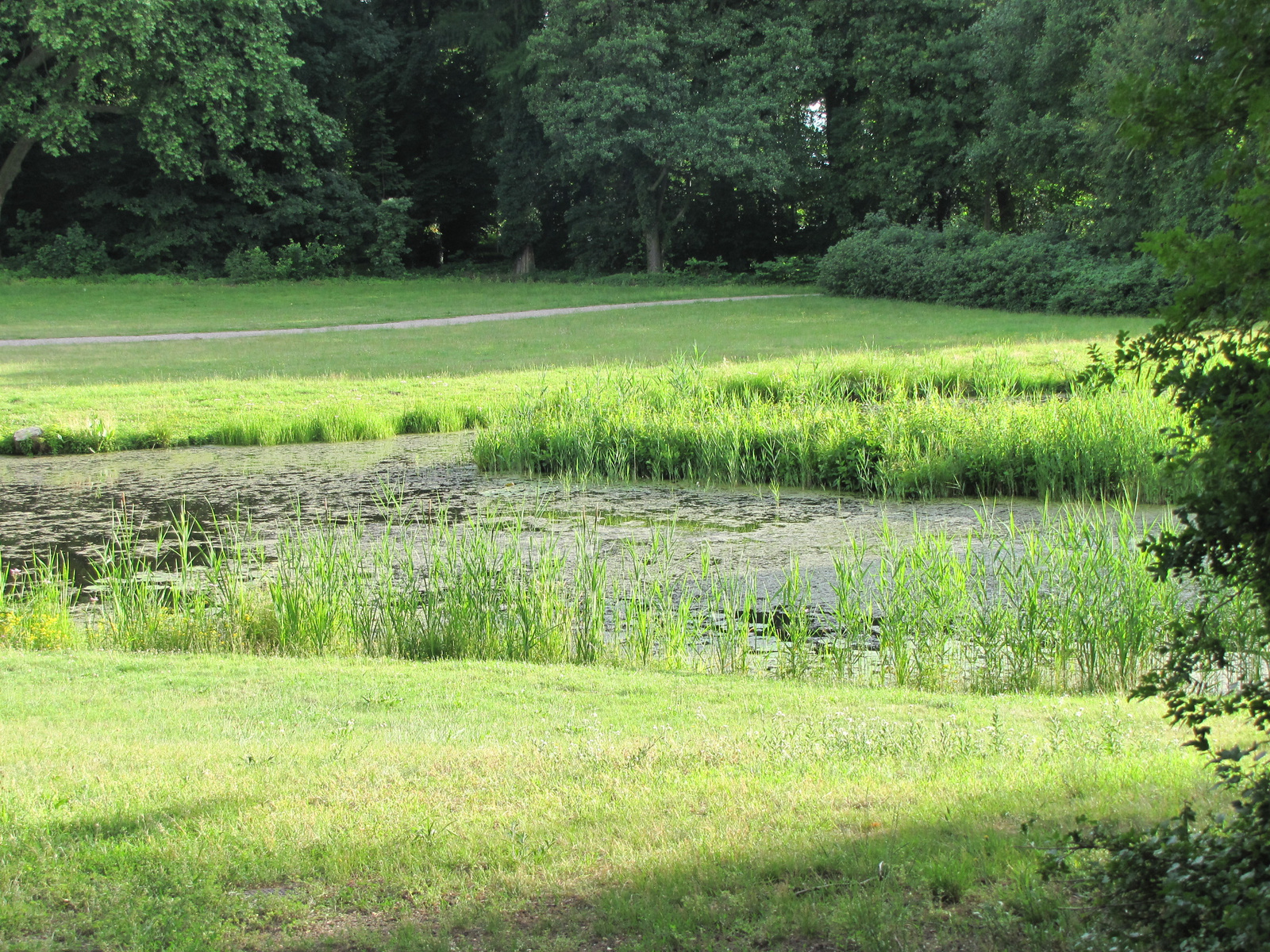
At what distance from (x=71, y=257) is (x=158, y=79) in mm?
7305

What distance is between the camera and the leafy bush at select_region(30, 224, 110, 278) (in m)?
41.4

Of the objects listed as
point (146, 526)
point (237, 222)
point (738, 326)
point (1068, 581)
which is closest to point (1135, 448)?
point (1068, 581)

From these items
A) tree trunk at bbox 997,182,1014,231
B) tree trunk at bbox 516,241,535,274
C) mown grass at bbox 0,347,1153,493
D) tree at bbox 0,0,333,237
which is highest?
tree at bbox 0,0,333,237

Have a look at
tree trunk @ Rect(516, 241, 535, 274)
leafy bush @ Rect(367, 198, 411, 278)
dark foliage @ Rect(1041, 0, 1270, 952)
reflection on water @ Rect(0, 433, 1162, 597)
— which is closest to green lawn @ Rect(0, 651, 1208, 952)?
dark foliage @ Rect(1041, 0, 1270, 952)

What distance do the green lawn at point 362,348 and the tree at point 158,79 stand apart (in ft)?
18.6

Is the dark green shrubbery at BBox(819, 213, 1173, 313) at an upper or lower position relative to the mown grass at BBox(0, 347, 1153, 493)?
upper

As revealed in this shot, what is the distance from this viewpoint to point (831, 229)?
1911 inches

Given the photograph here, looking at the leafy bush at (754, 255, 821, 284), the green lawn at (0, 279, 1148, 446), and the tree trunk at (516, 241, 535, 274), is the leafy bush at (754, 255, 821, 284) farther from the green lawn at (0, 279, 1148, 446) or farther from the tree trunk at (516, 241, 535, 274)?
the tree trunk at (516, 241, 535, 274)

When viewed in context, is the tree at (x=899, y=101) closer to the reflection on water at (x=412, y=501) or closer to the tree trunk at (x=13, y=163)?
the tree trunk at (x=13, y=163)

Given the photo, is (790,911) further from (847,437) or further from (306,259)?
(306,259)

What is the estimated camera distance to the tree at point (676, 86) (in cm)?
4069

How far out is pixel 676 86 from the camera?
41.5 m

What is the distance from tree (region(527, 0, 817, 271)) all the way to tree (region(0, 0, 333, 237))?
381 inches

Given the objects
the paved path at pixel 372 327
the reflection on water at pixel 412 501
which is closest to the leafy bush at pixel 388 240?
the paved path at pixel 372 327
